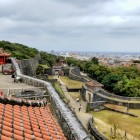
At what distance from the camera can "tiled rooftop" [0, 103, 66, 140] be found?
463cm

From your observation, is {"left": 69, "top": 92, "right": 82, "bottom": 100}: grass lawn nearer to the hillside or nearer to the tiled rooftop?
the hillside

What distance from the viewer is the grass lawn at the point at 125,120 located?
80.5 feet

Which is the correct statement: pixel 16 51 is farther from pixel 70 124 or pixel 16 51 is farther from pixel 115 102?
pixel 70 124

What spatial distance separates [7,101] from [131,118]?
946 inches

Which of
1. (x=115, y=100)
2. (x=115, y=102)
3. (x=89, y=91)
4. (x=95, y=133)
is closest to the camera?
(x=95, y=133)

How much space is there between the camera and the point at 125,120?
2816 centimetres

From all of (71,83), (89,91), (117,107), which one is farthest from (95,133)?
(71,83)

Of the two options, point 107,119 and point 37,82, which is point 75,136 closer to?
point 37,82

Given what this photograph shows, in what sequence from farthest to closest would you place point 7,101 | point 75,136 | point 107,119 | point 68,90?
point 68,90, point 107,119, point 7,101, point 75,136

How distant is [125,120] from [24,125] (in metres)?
23.9

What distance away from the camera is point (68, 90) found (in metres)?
39.1

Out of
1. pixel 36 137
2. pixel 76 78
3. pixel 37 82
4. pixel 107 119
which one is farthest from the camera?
pixel 76 78

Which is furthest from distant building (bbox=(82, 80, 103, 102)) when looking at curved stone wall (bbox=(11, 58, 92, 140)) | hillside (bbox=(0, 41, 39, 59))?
curved stone wall (bbox=(11, 58, 92, 140))

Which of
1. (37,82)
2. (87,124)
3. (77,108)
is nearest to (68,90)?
(77,108)
